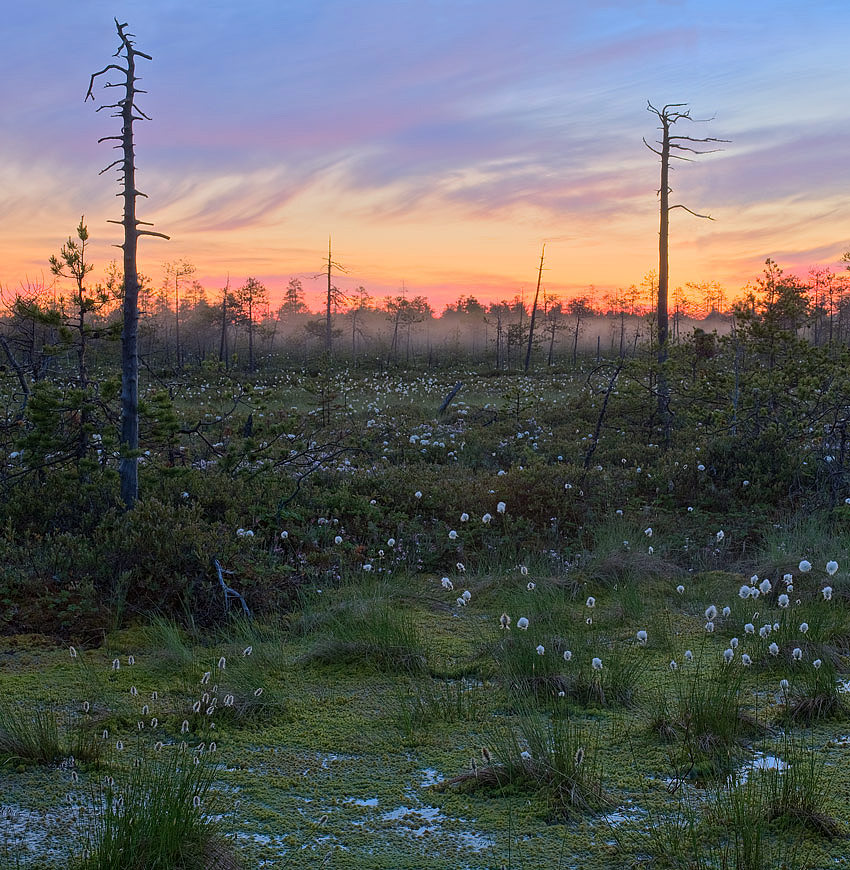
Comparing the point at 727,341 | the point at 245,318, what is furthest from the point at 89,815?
the point at 245,318

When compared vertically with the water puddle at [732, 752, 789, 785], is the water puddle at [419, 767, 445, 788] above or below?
below

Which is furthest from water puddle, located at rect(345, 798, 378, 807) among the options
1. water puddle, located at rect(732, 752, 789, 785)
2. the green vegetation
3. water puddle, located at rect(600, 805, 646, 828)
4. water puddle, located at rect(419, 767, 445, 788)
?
water puddle, located at rect(732, 752, 789, 785)

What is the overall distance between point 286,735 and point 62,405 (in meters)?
4.77

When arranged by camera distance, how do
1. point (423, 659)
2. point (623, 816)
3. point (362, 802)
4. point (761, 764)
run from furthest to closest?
point (423, 659) → point (761, 764) → point (362, 802) → point (623, 816)

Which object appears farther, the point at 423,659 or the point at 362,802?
the point at 423,659

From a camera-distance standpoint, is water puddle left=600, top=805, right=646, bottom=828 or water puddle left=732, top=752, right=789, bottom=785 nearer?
water puddle left=600, top=805, right=646, bottom=828

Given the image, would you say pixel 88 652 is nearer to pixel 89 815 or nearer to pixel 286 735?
pixel 286 735

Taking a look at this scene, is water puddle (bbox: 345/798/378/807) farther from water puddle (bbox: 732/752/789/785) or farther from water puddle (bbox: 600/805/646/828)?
water puddle (bbox: 732/752/789/785)

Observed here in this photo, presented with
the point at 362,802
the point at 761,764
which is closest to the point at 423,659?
the point at 362,802

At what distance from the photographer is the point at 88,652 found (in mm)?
5770

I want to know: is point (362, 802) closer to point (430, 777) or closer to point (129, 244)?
point (430, 777)

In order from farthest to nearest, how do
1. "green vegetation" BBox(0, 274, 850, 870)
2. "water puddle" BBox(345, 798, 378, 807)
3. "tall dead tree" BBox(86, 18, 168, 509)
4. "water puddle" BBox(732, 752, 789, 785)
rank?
"tall dead tree" BBox(86, 18, 168, 509) → "water puddle" BBox(732, 752, 789, 785) → "water puddle" BBox(345, 798, 378, 807) → "green vegetation" BBox(0, 274, 850, 870)

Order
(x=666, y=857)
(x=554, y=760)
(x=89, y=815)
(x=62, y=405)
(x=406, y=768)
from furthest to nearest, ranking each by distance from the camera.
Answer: (x=62, y=405) → (x=406, y=768) → (x=554, y=760) → (x=89, y=815) → (x=666, y=857)

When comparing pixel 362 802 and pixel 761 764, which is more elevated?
pixel 761 764
